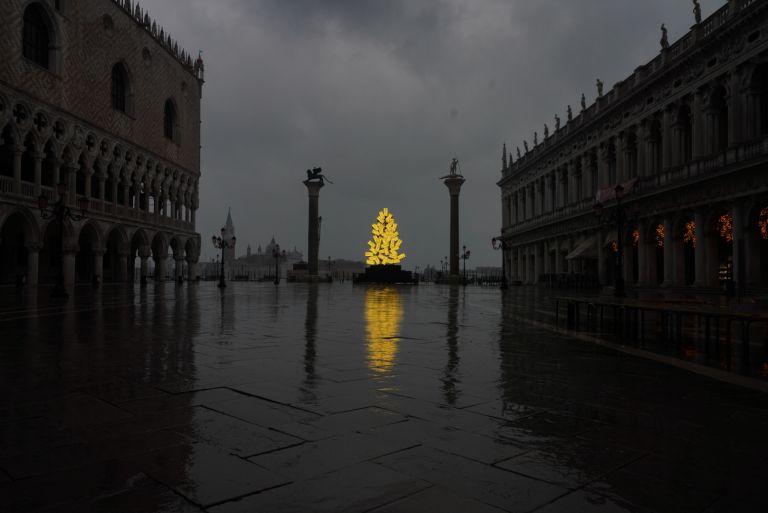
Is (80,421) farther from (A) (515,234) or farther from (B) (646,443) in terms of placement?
(A) (515,234)

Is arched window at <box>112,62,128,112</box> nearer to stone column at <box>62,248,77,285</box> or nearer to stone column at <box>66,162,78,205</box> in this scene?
stone column at <box>66,162,78,205</box>

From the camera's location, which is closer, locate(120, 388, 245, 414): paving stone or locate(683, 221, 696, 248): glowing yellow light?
locate(120, 388, 245, 414): paving stone

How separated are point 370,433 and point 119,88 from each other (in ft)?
167

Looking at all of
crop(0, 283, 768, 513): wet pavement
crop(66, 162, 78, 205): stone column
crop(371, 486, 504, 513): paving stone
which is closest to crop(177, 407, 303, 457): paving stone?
crop(0, 283, 768, 513): wet pavement

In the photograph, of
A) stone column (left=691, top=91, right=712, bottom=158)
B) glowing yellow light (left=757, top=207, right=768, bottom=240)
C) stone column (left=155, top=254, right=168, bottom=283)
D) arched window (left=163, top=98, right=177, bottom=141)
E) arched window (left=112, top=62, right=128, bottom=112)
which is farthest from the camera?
arched window (left=163, top=98, right=177, bottom=141)

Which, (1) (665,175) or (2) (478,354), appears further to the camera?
(1) (665,175)

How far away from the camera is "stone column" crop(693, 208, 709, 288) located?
90.8 feet

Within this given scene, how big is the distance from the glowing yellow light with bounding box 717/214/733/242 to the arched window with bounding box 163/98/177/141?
162 ft

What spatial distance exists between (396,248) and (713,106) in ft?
123

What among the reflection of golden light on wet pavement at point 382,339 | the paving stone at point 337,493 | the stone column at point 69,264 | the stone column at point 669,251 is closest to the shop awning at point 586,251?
the stone column at point 669,251

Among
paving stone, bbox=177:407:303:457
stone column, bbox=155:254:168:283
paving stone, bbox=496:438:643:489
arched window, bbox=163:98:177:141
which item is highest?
arched window, bbox=163:98:177:141

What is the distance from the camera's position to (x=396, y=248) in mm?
61375

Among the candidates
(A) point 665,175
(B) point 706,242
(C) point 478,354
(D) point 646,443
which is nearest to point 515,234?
(A) point 665,175

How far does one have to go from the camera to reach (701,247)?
27781mm
